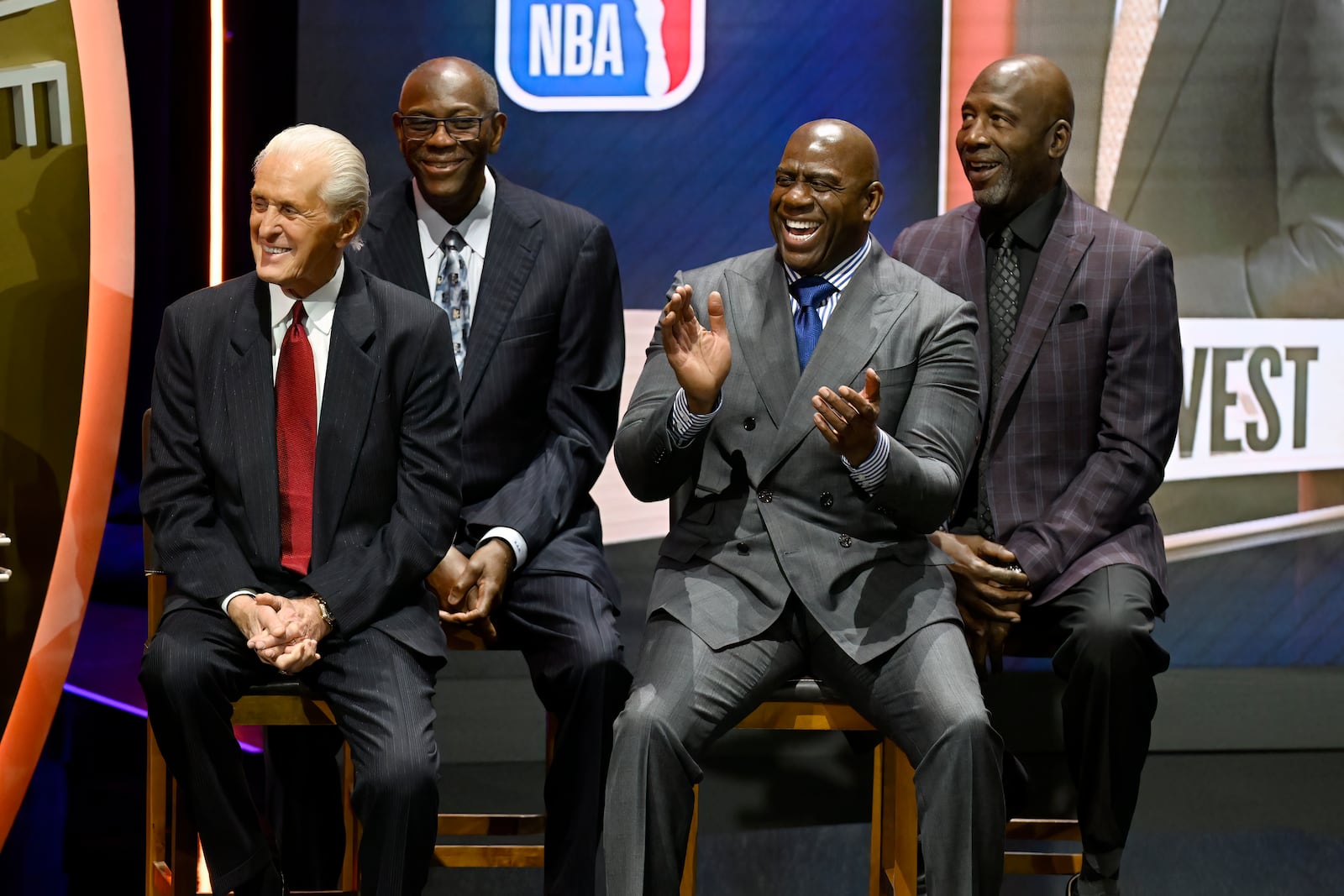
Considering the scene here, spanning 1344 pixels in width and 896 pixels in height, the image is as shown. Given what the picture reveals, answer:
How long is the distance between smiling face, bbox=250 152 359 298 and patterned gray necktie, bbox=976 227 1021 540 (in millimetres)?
1551

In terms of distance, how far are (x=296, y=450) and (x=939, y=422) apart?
1.33m

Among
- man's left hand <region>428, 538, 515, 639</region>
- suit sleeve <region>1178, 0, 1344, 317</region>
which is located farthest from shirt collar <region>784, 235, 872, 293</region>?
suit sleeve <region>1178, 0, 1344, 317</region>

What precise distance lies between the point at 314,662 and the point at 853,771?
7.25 ft

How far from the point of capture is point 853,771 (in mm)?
4719

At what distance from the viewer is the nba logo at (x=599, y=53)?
4.52 metres

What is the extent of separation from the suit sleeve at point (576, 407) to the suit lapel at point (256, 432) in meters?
0.54

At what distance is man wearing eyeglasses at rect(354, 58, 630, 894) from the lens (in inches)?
130

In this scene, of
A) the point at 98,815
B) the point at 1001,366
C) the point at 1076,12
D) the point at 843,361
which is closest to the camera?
the point at 843,361

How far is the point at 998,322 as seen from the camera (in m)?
3.57

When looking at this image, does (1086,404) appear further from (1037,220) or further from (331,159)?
(331,159)

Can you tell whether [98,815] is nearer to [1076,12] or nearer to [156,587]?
[156,587]

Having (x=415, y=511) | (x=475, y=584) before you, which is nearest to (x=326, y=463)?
(x=415, y=511)

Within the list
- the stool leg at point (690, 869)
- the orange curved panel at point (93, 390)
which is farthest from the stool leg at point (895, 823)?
the orange curved panel at point (93, 390)

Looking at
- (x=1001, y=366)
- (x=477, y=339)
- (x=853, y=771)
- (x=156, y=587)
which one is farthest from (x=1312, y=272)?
(x=156, y=587)
